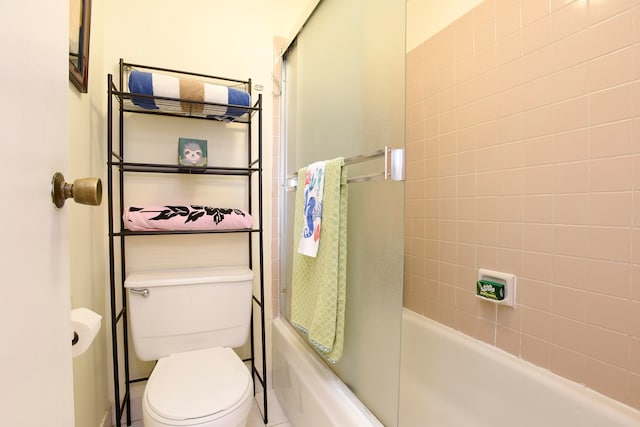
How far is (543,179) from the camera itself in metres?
1.16

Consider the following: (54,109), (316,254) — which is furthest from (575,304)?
(54,109)

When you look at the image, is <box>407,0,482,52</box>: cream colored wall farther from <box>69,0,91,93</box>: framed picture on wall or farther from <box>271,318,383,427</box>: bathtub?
<box>271,318,383,427</box>: bathtub

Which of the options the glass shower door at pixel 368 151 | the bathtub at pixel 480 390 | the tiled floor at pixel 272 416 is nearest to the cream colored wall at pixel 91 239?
the tiled floor at pixel 272 416

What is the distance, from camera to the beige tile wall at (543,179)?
0.96 metres

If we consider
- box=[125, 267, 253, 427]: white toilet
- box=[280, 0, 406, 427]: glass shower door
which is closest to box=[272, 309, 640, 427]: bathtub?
box=[280, 0, 406, 427]: glass shower door

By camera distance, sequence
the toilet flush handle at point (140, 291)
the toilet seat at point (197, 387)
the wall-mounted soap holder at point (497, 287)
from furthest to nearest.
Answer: the toilet flush handle at point (140, 291) → the wall-mounted soap holder at point (497, 287) → the toilet seat at point (197, 387)

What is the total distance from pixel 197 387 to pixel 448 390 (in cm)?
106

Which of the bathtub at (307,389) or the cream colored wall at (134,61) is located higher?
the cream colored wall at (134,61)

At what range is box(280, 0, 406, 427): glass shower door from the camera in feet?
3.11

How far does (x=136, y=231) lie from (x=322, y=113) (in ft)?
3.20

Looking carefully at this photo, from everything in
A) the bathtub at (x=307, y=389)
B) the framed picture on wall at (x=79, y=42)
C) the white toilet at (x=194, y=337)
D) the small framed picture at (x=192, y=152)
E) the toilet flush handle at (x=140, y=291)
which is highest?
the framed picture on wall at (x=79, y=42)

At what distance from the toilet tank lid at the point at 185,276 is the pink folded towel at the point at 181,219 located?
23 cm

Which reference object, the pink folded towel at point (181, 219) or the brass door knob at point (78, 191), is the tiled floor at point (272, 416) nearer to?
the pink folded towel at point (181, 219)

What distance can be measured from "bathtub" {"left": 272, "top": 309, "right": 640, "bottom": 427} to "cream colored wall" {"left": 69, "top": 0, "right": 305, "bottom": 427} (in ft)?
1.77
